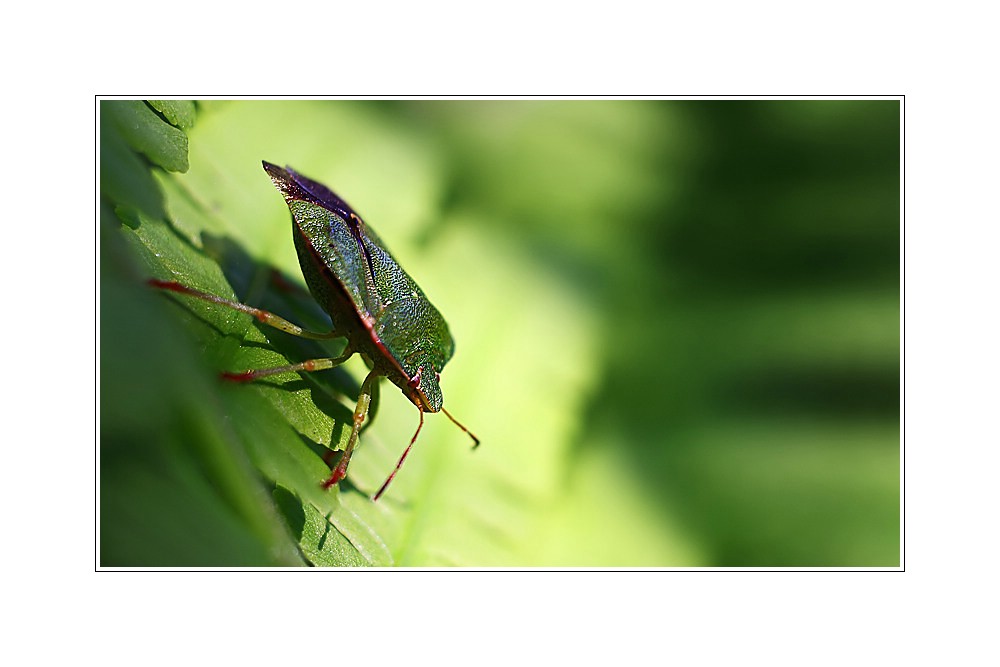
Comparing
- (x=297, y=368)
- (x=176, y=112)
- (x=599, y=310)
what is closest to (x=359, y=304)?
(x=297, y=368)

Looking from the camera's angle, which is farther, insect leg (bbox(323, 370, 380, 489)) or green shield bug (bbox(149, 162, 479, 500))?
green shield bug (bbox(149, 162, 479, 500))

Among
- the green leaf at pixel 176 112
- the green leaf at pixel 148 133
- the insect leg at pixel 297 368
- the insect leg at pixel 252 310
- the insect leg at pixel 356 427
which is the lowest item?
the insect leg at pixel 356 427

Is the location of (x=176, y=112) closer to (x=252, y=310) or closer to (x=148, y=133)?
(x=148, y=133)

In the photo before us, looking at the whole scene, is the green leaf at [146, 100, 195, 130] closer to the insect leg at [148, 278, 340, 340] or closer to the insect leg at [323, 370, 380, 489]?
the insect leg at [148, 278, 340, 340]

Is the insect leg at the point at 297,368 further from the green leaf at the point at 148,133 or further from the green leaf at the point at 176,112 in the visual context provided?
the green leaf at the point at 176,112

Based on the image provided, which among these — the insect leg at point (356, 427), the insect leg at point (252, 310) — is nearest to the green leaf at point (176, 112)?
the insect leg at point (252, 310)

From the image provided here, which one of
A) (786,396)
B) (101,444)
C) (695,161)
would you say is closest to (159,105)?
(101,444)

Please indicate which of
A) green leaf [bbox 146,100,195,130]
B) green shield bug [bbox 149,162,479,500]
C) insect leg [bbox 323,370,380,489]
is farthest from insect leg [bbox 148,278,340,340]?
green leaf [bbox 146,100,195,130]
